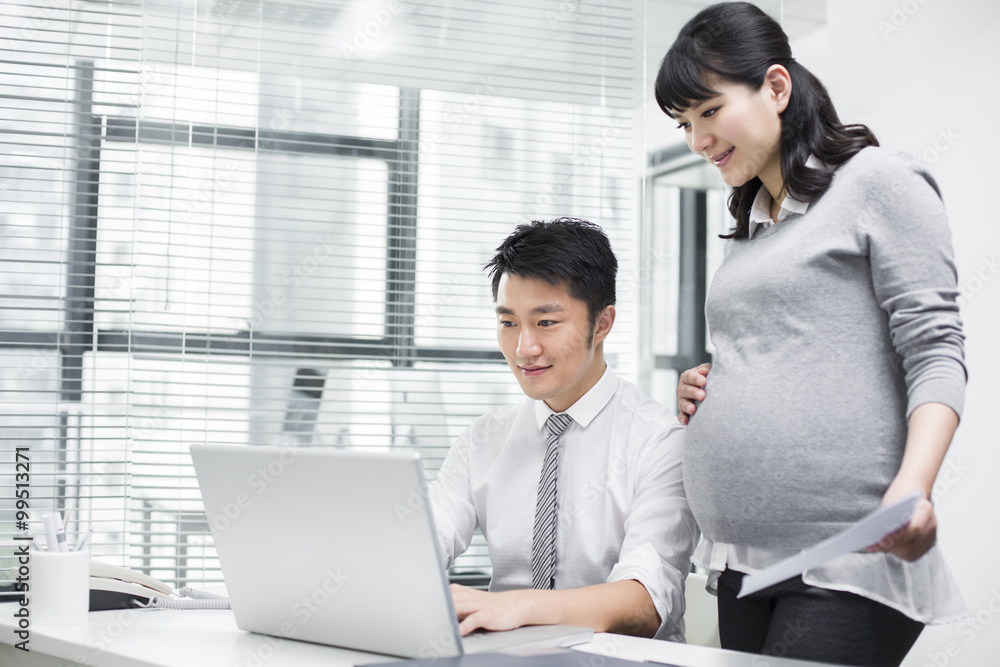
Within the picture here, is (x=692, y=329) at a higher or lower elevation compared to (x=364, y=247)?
lower

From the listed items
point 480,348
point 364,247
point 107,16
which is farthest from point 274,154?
point 480,348

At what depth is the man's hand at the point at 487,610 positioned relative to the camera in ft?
3.47

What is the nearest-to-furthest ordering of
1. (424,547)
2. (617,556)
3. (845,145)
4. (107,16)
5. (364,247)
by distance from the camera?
(424,547), (845,145), (617,556), (107,16), (364,247)

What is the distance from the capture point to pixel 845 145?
115cm

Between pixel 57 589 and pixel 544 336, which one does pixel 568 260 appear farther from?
pixel 57 589

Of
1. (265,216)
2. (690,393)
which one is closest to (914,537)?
(690,393)

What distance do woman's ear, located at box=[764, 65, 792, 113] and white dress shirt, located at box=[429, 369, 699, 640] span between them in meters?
0.62

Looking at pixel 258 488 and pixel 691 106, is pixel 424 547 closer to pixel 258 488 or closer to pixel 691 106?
pixel 258 488

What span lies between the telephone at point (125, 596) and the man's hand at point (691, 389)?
2.57 feet

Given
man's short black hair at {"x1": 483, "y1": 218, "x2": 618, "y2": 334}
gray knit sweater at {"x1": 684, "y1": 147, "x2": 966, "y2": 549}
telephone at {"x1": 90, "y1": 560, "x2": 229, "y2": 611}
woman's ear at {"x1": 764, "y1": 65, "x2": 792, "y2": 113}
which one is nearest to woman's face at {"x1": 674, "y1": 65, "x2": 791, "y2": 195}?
woman's ear at {"x1": 764, "y1": 65, "x2": 792, "y2": 113}

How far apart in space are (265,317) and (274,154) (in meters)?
0.44

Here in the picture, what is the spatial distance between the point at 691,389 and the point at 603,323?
43cm

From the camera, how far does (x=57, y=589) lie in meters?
1.25

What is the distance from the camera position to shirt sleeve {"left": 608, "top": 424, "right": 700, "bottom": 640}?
1.33 metres
